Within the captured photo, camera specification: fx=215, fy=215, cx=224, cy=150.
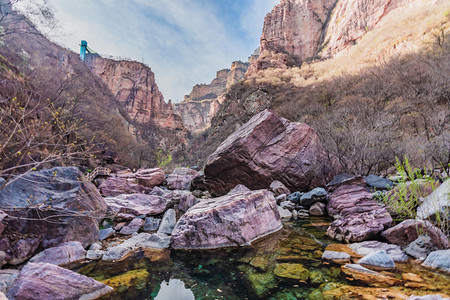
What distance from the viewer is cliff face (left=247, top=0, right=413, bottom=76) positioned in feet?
146

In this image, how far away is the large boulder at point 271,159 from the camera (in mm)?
8852

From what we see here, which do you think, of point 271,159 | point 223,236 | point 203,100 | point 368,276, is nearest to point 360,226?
point 368,276

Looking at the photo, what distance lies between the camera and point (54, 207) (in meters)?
4.21

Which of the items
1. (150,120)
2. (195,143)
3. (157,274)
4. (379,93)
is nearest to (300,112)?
(379,93)

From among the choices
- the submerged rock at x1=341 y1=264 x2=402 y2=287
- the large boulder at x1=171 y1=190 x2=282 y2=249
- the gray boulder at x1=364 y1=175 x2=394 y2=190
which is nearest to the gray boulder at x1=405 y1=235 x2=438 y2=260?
the submerged rock at x1=341 y1=264 x2=402 y2=287

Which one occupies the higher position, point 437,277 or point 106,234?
point 106,234

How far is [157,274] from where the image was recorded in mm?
3322

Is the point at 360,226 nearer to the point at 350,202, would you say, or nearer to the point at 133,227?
the point at 350,202

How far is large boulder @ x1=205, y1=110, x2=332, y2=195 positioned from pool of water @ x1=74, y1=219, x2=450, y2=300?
4499 mm

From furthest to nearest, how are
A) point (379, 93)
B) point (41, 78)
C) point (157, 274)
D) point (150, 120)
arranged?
point (150, 120)
point (41, 78)
point (379, 93)
point (157, 274)

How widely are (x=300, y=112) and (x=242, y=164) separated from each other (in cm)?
1949

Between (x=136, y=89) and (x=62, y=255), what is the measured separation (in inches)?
2455

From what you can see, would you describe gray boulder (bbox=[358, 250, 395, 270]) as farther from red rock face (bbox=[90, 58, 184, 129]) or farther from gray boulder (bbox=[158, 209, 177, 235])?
red rock face (bbox=[90, 58, 184, 129])

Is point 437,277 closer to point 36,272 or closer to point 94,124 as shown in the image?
point 36,272
